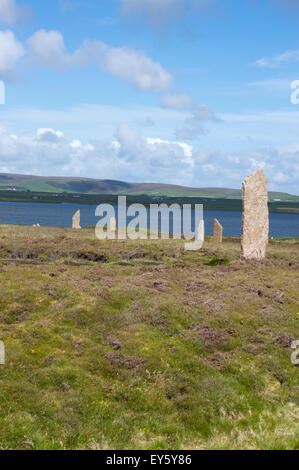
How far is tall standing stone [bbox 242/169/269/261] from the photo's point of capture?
108 ft

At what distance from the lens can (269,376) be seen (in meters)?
14.5

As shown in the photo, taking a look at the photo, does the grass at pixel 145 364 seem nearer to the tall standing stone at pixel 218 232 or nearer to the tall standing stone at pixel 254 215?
the tall standing stone at pixel 254 215

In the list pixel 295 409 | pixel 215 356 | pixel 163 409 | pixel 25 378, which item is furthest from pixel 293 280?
pixel 25 378

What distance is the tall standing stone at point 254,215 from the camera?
Answer: 33.0 metres

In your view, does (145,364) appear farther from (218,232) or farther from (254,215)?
(218,232)

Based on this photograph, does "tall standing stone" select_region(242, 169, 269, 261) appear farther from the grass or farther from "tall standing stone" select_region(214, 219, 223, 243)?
"tall standing stone" select_region(214, 219, 223, 243)

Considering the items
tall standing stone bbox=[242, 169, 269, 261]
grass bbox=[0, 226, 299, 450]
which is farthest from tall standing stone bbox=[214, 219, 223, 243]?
grass bbox=[0, 226, 299, 450]

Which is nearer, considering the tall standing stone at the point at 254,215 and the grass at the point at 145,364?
the grass at the point at 145,364

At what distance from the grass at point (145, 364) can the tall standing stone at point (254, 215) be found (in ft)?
30.5

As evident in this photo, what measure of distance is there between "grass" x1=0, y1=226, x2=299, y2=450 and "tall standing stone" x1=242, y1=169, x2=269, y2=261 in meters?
9.31

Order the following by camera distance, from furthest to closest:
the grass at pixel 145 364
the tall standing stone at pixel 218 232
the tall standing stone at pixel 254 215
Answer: the tall standing stone at pixel 218 232, the tall standing stone at pixel 254 215, the grass at pixel 145 364

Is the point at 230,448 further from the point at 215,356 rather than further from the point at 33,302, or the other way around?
the point at 33,302

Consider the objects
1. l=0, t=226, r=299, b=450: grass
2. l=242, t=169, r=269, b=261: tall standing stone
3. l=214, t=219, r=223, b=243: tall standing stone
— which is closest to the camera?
l=0, t=226, r=299, b=450: grass

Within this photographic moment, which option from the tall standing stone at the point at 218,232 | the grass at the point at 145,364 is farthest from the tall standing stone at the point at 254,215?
the tall standing stone at the point at 218,232
